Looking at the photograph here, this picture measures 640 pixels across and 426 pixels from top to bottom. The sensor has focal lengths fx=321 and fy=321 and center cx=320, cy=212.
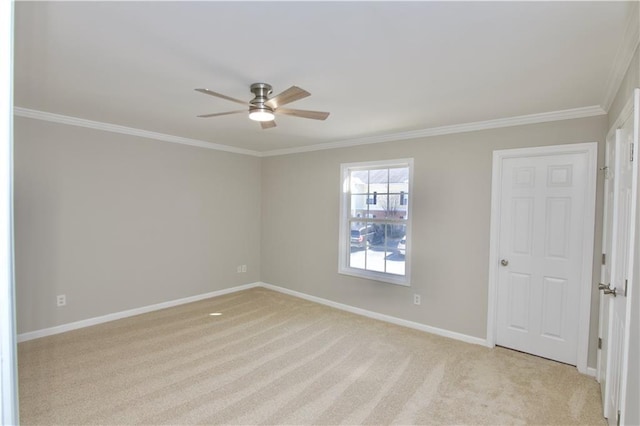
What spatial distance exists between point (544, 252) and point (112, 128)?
4975 millimetres

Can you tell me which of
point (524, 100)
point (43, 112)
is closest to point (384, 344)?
point (524, 100)

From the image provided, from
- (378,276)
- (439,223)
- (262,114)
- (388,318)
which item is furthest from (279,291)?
(262,114)

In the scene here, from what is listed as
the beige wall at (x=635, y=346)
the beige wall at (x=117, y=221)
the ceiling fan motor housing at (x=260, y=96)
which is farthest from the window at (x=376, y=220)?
the beige wall at (x=635, y=346)

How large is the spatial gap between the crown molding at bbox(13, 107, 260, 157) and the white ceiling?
0.78 ft

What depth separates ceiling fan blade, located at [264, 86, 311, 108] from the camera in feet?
6.53

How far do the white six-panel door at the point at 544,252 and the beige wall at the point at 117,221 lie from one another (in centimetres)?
387

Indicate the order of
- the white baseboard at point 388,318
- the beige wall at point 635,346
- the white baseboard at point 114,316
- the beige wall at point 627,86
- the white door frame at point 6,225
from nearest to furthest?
1. the white door frame at point 6,225
2. the beige wall at point 635,346
3. the beige wall at point 627,86
4. the white baseboard at point 114,316
5. the white baseboard at point 388,318

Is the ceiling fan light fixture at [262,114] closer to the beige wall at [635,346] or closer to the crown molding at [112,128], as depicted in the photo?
the beige wall at [635,346]

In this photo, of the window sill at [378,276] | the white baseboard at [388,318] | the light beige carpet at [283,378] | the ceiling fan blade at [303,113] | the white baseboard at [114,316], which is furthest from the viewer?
the window sill at [378,276]

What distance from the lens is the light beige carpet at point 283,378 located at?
227cm

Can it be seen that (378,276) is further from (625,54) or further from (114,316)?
(114,316)

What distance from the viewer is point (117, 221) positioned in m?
4.01

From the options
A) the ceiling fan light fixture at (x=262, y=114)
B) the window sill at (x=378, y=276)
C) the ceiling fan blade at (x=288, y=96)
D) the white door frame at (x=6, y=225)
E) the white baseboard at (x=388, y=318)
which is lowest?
the white baseboard at (x=388, y=318)

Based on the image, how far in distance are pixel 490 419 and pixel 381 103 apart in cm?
257
